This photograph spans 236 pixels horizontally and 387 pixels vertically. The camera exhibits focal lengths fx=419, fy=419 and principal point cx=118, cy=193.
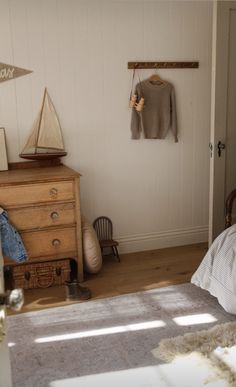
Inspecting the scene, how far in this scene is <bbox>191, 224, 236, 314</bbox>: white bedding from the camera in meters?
2.54

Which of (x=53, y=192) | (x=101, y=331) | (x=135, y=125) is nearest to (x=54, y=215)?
(x=53, y=192)

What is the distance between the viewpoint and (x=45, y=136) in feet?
11.0

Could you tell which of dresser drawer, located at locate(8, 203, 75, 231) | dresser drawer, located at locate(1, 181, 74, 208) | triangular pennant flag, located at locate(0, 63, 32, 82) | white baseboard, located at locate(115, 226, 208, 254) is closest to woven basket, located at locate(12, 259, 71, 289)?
dresser drawer, located at locate(8, 203, 75, 231)

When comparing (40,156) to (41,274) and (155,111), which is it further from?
(155,111)

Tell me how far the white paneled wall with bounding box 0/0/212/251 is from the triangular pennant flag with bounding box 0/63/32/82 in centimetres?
4

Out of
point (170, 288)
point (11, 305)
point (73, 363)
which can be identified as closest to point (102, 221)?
point (170, 288)

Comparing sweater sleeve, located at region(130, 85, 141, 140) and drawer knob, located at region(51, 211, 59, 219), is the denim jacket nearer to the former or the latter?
drawer knob, located at region(51, 211, 59, 219)

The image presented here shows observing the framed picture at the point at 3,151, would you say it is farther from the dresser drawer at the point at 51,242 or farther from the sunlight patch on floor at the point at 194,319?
the sunlight patch on floor at the point at 194,319

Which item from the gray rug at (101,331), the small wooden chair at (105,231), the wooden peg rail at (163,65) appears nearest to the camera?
the gray rug at (101,331)

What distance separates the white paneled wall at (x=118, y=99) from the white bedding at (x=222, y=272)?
3.71ft

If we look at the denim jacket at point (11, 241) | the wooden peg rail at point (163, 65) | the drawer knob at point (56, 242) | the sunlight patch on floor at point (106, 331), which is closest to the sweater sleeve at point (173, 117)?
the wooden peg rail at point (163, 65)

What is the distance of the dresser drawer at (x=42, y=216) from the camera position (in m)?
2.95

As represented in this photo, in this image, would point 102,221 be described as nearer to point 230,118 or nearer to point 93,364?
point 230,118

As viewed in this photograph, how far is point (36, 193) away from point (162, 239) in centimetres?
142
